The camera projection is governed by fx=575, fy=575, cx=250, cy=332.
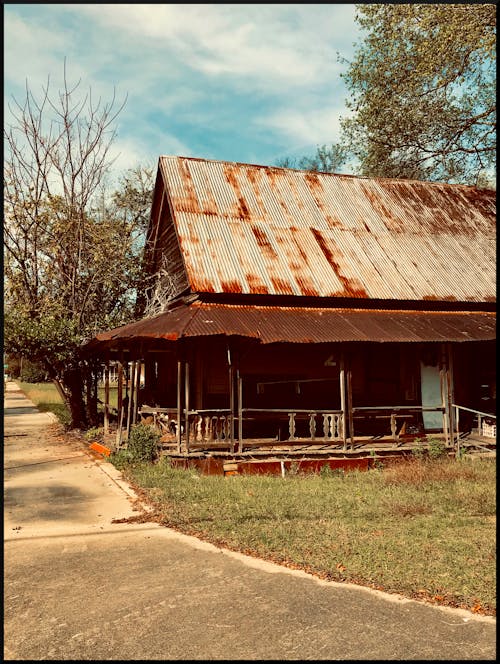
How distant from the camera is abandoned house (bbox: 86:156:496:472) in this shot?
13.4 meters

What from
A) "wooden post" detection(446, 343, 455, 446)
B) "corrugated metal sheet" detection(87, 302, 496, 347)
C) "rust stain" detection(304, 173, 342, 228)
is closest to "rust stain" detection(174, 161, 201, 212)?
"corrugated metal sheet" detection(87, 302, 496, 347)

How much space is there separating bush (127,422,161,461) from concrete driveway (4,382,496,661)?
4.05 meters

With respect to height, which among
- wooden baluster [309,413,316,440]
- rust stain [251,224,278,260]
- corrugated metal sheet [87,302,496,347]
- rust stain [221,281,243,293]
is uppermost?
rust stain [251,224,278,260]

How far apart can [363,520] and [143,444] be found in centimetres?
573

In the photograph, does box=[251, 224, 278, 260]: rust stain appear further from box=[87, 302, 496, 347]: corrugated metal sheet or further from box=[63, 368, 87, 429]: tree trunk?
box=[63, 368, 87, 429]: tree trunk

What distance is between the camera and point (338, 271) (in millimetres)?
16484

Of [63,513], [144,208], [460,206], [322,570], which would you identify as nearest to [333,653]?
[322,570]

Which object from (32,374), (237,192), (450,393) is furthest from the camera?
(32,374)

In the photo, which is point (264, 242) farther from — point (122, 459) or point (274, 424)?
point (122, 459)

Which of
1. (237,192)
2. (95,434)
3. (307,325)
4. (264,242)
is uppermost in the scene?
(237,192)

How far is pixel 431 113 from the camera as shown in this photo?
2491 centimetres

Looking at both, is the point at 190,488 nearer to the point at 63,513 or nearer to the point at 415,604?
the point at 63,513

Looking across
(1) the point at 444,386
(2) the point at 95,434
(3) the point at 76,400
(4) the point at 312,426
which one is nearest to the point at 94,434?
(2) the point at 95,434

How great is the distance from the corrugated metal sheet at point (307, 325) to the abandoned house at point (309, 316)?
7cm
